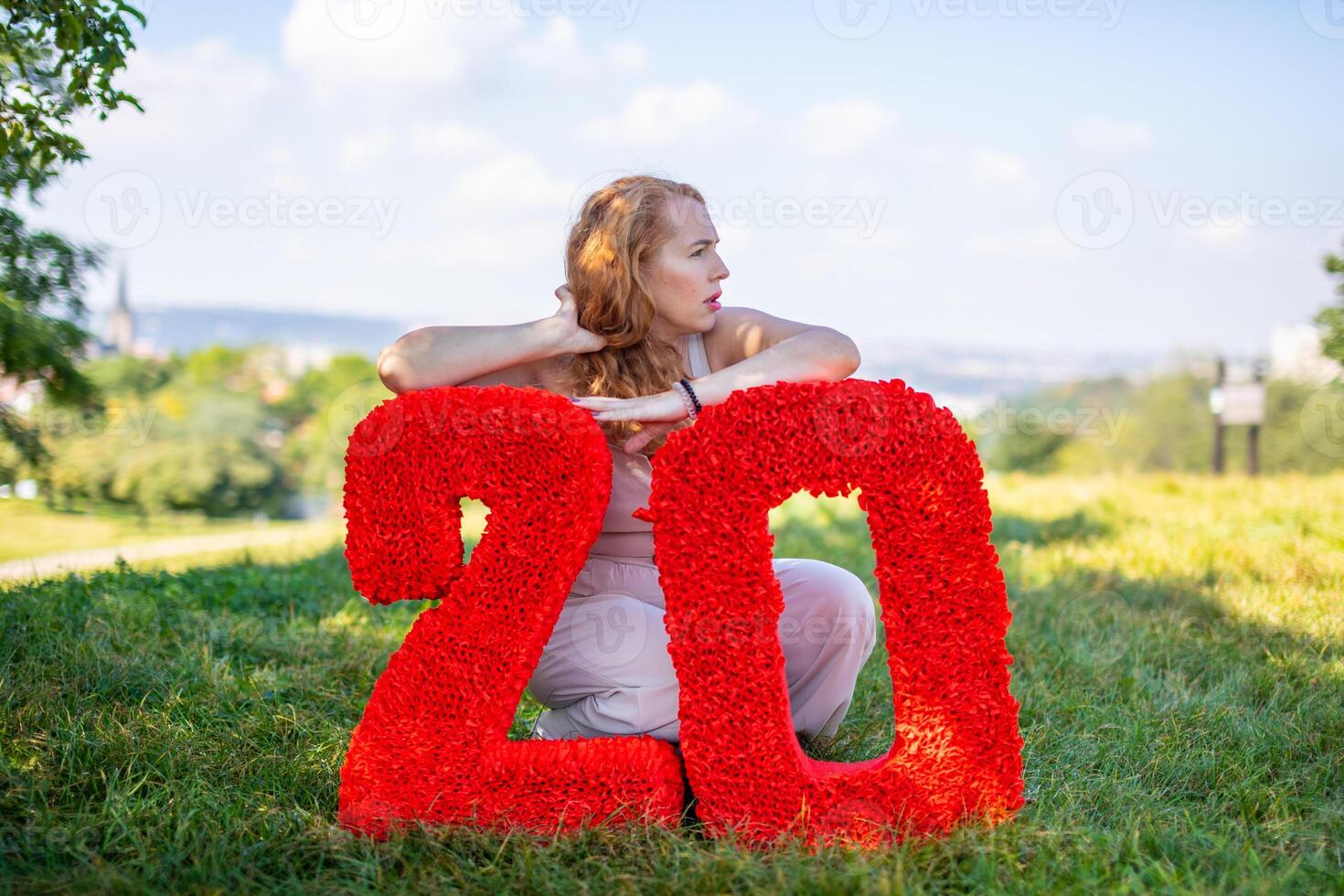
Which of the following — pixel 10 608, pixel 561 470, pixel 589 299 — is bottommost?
pixel 10 608

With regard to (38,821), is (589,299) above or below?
above

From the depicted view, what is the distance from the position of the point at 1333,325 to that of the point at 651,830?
5455 millimetres

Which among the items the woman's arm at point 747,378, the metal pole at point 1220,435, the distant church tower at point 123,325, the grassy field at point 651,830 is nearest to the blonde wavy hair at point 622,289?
the woman's arm at point 747,378

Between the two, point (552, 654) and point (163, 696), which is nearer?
point (552, 654)

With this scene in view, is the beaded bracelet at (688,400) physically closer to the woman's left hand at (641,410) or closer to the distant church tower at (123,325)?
the woman's left hand at (641,410)

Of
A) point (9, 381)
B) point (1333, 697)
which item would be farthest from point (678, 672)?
point (9, 381)

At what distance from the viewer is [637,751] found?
255 cm

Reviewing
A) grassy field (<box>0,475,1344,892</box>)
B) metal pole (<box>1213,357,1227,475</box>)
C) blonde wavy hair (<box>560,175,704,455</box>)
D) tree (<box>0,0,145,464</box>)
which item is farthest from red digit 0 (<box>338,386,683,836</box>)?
metal pole (<box>1213,357,1227,475</box>)

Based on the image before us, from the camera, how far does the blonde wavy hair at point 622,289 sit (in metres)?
2.78

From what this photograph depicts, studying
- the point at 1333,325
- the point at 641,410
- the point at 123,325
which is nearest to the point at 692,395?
the point at 641,410

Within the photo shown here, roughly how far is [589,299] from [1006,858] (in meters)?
1.79

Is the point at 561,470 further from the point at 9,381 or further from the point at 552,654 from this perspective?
the point at 9,381

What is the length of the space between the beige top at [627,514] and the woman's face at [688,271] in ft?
0.52

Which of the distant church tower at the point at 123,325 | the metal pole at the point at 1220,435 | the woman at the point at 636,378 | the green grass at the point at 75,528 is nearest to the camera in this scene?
the woman at the point at 636,378
